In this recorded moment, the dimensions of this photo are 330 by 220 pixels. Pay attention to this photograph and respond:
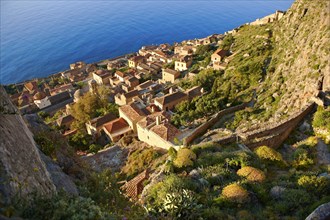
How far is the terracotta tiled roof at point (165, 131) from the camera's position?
2378 centimetres

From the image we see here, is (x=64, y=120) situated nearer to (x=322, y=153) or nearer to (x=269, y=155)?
(x=269, y=155)

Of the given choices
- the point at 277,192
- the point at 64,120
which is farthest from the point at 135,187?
the point at 64,120

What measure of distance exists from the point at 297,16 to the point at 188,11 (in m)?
107

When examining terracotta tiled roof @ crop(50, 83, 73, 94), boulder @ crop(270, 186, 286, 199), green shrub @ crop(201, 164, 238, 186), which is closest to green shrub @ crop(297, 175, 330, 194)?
boulder @ crop(270, 186, 286, 199)

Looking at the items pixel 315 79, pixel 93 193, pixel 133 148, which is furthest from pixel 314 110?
pixel 93 193

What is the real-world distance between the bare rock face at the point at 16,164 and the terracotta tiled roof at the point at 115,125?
994 inches

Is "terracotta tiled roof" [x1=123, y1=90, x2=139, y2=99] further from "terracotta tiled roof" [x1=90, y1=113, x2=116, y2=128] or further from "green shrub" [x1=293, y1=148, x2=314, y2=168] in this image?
"green shrub" [x1=293, y1=148, x2=314, y2=168]

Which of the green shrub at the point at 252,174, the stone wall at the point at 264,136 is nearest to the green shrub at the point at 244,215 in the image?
the green shrub at the point at 252,174

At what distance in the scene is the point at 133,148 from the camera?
26016 millimetres

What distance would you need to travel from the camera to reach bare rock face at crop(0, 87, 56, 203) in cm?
502

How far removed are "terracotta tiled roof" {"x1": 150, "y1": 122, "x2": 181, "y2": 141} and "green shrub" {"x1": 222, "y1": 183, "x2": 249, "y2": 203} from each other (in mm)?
11994

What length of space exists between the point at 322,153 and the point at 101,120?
25.7 metres

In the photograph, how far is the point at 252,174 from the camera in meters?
13.1

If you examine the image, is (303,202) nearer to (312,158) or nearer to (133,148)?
(312,158)
